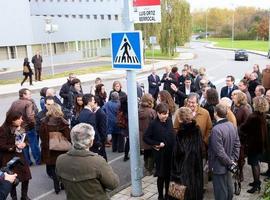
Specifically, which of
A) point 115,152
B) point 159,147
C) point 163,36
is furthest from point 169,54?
point 159,147

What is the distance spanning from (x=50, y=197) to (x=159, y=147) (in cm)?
234

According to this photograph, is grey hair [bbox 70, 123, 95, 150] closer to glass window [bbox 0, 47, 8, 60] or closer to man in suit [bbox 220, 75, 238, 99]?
man in suit [bbox 220, 75, 238, 99]

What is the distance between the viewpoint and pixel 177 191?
572 cm

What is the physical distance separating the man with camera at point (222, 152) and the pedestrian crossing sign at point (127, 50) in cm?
149

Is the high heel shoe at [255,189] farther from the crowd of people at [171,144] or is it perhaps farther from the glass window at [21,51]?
the glass window at [21,51]

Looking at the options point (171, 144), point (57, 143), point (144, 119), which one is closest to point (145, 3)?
point (171, 144)

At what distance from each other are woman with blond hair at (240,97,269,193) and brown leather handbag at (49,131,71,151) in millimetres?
3088

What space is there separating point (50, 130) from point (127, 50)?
6.58 ft

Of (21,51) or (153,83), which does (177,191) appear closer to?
(153,83)

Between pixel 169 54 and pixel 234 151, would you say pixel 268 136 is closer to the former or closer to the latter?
pixel 234 151

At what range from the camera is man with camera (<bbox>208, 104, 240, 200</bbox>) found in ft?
18.3

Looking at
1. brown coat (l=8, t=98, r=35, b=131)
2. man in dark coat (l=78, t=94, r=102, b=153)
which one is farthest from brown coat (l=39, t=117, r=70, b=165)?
brown coat (l=8, t=98, r=35, b=131)

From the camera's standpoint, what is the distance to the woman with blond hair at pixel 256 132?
646 cm

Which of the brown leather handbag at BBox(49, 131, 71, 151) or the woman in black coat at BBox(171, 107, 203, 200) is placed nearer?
the woman in black coat at BBox(171, 107, 203, 200)
